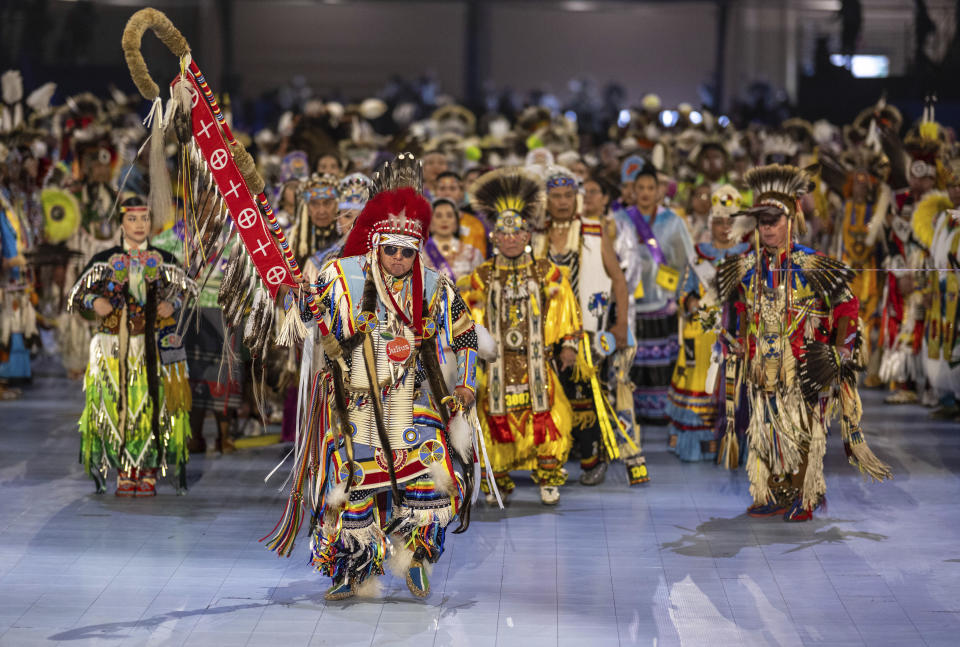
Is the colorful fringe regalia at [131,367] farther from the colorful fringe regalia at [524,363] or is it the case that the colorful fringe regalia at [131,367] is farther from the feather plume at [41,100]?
the feather plume at [41,100]

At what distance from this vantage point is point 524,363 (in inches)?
237

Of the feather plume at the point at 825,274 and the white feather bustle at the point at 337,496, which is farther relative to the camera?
the feather plume at the point at 825,274

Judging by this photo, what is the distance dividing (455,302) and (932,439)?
411 cm

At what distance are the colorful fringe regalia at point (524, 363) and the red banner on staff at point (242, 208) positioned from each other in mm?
1591

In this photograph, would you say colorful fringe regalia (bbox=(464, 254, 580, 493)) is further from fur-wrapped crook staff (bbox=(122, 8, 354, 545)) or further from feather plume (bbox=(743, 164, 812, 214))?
fur-wrapped crook staff (bbox=(122, 8, 354, 545))

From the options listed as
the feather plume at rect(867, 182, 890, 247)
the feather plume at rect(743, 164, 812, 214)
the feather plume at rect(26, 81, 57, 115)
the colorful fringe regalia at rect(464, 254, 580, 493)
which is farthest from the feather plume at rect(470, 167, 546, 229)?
the feather plume at rect(26, 81, 57, 115)

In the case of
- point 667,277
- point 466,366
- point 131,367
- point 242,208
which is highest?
point 242,208

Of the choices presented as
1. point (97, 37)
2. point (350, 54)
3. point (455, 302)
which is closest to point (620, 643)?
point (455, 302)

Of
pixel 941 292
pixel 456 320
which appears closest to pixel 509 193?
pixel 456 320

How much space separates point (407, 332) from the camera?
4.64 m

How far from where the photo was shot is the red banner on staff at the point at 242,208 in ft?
15.1

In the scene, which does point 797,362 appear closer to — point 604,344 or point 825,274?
point 825,274

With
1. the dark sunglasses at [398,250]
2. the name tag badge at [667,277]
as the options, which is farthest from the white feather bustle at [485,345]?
the name tag badge at [667,277]

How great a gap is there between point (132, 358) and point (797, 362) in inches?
121
